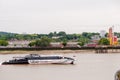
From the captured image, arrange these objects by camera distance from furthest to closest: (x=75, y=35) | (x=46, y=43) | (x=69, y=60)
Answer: (x=75, y=35) → (x=46, y=43) → (x=69, y=60)

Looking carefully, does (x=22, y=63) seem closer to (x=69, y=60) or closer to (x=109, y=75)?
(x=69, y=60)

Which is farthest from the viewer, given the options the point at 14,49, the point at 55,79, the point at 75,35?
the point at 75,35

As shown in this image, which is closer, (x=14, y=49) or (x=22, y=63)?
(x=22, y=63)

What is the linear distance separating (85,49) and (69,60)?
34079 mm

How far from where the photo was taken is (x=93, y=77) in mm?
34156

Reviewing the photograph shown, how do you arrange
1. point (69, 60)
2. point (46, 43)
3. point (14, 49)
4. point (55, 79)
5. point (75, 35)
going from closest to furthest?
point (55, 79)
point (69, 60)
point (14, 49)
point (46, 43)
point (75, 35)

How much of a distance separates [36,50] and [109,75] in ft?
170

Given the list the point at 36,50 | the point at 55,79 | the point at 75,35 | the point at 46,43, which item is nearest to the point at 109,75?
the point at 55,79

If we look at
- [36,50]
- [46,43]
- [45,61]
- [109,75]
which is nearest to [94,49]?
[36,50]

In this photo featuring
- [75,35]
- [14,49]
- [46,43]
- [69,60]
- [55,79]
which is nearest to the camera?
[55,79]

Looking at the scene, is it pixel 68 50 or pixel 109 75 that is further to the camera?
pixel 68 50

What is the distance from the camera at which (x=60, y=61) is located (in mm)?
55438

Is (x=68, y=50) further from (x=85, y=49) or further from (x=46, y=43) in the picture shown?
(x=46, y=43)

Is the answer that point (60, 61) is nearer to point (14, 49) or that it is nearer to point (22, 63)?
point (22, 63)
